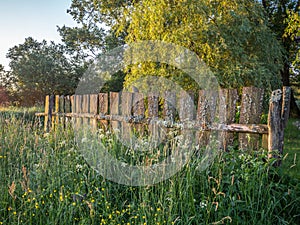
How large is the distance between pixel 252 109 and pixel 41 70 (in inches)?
734

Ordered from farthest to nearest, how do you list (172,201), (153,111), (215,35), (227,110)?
(215,35) < (153,111) < (227,110) < (172,201)

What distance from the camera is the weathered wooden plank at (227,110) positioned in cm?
→ 354

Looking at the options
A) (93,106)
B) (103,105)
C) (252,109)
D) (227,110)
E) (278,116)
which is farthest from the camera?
(93,106)

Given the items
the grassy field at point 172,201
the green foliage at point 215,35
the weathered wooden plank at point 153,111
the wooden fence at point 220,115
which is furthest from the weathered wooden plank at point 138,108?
the green foliage at point 215,35

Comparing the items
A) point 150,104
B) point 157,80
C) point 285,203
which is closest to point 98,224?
point 285,203

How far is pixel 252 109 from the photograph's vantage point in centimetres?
339

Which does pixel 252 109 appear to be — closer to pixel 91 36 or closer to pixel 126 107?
pixel 126 107

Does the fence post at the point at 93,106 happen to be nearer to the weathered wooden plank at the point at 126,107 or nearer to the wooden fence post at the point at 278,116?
the weathered wooden plank at the point at 126,107

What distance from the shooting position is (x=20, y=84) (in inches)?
846

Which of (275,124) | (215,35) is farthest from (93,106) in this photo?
(215,35)

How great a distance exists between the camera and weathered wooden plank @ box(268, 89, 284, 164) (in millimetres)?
3072

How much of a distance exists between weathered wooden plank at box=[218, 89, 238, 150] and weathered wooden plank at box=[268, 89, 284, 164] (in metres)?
0.50

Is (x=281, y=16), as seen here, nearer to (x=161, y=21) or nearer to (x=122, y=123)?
(x=161, y=21)

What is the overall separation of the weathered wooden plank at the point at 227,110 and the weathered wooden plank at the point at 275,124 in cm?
50
